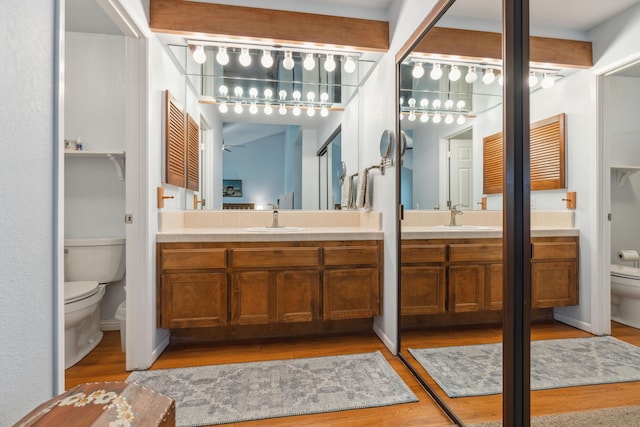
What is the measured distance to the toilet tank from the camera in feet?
7.77

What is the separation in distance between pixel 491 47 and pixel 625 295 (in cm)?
101

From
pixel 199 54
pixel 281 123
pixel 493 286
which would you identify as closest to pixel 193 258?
pixel 281 123

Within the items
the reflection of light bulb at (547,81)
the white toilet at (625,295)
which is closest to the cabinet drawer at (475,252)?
the white toilet at (625,295)

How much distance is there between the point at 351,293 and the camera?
2.31 metres

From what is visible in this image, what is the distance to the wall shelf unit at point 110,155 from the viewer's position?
2371 millimetres

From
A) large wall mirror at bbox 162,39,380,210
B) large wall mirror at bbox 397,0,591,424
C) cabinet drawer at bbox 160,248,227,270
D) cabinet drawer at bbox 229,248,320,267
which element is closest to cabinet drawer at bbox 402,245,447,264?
large wall mirror at bbox 397,0,591,424

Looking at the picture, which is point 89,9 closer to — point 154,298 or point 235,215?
point 235,215

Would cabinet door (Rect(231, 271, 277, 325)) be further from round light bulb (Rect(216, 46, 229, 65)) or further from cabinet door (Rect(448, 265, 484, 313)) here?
round light bulb (Rect(216, 46, 229, 65))

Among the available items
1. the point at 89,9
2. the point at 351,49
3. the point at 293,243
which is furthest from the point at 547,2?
the point at 89,9

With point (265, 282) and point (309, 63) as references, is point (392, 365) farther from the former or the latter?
point (309, 63)

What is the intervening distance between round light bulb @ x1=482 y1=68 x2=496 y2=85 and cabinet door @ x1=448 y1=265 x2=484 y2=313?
0.81 metres

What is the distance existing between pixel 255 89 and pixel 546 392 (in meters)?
2.75

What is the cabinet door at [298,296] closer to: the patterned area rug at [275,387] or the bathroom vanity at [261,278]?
the bathroom vanity at [261,278]

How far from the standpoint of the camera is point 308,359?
6.79ft
